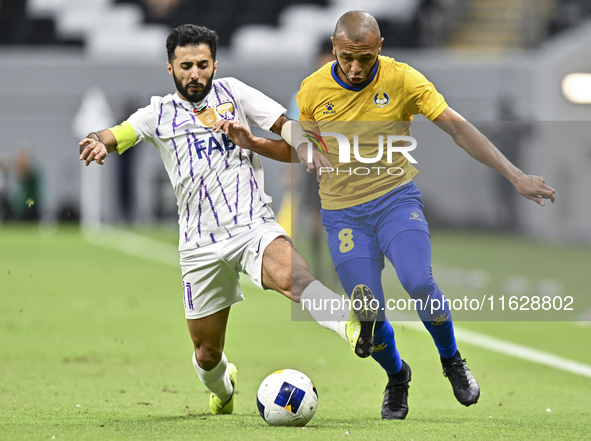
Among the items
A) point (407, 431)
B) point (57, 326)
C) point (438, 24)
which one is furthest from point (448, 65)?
point (407, 431)

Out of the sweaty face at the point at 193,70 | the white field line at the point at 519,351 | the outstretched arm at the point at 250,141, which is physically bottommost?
the white field line at the point at 519,351

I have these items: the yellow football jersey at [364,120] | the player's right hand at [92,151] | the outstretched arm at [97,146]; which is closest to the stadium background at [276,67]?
the yellow football jersey at [364,120]

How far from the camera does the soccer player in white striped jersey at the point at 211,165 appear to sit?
491 cm

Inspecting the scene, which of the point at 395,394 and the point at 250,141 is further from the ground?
the point at 250,141

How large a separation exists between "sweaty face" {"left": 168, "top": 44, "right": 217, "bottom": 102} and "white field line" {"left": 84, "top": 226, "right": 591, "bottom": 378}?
373 centimetres

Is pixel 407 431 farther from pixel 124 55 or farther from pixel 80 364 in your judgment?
pixel 124 55

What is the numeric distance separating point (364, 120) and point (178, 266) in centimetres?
986

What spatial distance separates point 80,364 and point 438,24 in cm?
1852

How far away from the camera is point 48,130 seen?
68.7ft

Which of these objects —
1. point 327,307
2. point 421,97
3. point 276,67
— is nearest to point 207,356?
point 327,307

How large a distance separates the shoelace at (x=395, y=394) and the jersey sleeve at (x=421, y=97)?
155cm

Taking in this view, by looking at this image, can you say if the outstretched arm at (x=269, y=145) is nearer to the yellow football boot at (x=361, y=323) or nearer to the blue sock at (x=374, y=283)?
the blue sock at (x=374, y=283)

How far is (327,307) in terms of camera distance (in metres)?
4.34

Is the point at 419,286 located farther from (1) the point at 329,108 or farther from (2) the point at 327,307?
(1) the point at 329,108
